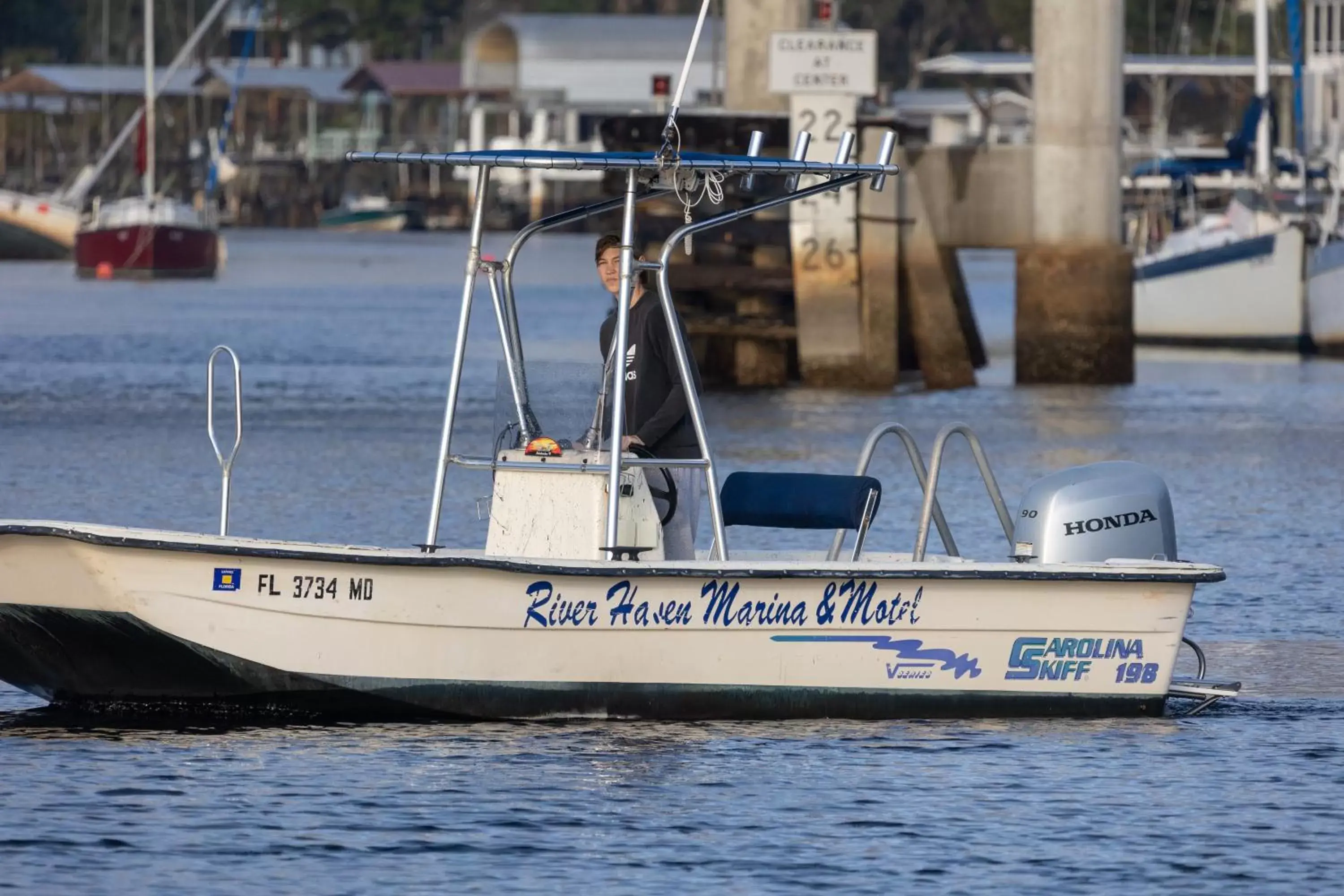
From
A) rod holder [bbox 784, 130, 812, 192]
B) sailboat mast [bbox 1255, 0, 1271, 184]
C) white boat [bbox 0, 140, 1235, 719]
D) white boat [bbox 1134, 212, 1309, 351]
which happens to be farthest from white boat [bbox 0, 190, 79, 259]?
Result: white boat [bbox 0, 140, 1235, 719]

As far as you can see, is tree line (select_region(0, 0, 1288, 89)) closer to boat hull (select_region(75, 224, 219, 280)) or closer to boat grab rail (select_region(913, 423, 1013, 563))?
boat hull (select_region(75, 224, 219, 280))

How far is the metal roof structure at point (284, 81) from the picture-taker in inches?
4946

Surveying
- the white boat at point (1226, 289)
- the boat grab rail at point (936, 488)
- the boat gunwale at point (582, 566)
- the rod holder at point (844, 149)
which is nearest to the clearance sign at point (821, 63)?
the white boat at point (1226, 289)

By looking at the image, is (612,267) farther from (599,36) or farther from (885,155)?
(599,36)

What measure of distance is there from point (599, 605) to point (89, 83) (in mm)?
113605

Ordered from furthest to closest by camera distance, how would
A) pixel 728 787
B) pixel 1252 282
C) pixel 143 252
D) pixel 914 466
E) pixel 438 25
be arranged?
pixel 438 25 < pixel 143 252 < pixel 1252 282 < pixel 914 466 < pixel 728 787

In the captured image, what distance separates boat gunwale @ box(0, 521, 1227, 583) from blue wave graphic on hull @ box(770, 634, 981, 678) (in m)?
0.32

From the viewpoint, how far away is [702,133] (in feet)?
98.7

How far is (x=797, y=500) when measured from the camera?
13.3m

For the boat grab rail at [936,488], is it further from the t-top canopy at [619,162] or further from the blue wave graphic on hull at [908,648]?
the t-top canopy at [619,162]

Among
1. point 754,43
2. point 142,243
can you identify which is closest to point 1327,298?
point 754,43

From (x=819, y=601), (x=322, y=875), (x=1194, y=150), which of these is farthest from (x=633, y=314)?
(x=1194, y=150)

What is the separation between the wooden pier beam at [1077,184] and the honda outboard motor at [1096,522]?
18.1m

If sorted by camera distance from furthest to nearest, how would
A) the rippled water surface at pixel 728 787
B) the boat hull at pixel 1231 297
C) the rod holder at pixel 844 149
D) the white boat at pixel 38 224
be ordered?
the white boat at pixel 38 224
the boat hull at pixel 1231 297
the rod holder at pixel 844 149
the rippled water surface at pixel 728 787
